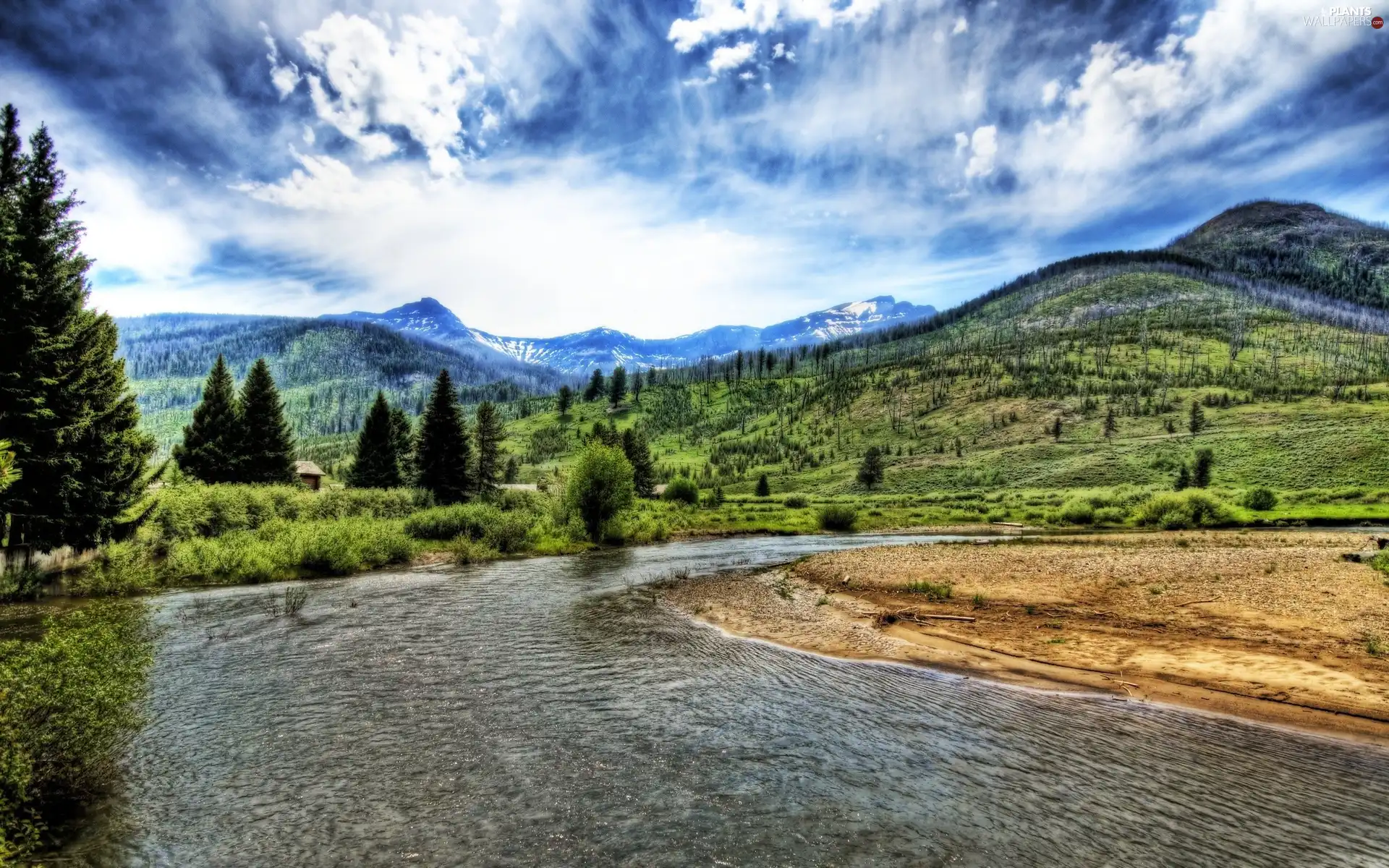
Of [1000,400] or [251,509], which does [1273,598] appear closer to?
[251,509]

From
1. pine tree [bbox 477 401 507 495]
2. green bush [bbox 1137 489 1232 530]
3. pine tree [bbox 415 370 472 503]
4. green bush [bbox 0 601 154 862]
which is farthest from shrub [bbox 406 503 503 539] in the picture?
green bush [bbox 1137 489 1232 530]

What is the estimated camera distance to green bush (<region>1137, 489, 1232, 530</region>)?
185ft

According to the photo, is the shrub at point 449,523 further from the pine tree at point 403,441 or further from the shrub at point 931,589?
the shrub at point 931,589

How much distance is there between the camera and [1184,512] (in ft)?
190

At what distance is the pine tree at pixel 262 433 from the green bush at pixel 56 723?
167 feet

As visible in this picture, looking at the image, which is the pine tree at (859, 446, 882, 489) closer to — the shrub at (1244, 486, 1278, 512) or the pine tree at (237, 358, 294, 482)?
the shrub at (1244, 486, 1278, 512)

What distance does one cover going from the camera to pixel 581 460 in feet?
179

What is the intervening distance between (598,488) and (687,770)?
140 feet

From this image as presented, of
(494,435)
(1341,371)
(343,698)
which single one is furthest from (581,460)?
(1341,371)

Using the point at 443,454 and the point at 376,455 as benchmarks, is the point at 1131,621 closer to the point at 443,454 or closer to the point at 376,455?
the point at 443,454

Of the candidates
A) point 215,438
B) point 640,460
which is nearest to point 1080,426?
point 640,460

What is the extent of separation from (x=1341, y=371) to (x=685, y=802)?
216767 millimetres

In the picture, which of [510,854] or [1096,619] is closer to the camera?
[510,854]

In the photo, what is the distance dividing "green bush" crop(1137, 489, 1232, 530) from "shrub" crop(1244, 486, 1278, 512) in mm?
4923
